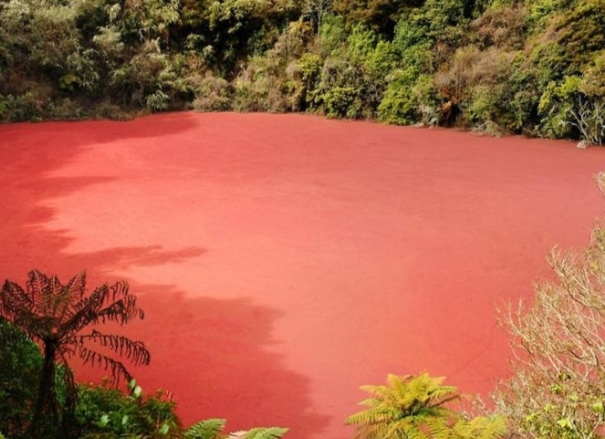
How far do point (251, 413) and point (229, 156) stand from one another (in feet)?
31.9

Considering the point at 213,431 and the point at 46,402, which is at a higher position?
the point at 46,402

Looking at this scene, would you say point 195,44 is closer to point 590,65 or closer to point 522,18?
point 522,18

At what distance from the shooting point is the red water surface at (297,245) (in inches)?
219

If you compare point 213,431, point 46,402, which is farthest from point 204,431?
point 46,402

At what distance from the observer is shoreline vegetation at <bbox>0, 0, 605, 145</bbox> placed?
1639 centimetres

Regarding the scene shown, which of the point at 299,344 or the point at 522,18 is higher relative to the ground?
the point at 522,18

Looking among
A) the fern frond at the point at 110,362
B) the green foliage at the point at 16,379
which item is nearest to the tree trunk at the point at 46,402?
the green foliage at the point at 16,379

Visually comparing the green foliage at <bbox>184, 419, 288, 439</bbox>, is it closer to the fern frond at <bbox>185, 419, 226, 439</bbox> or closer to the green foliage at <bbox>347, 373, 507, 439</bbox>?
the fern frond at <bbox>185, 419, 226, 439</bbox>

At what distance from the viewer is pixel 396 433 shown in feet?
11.2

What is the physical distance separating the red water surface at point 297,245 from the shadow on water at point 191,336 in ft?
0.07

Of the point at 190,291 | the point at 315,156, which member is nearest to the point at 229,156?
the point at 315,156

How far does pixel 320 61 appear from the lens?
20.2 metres

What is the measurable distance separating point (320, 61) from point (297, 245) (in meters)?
13.1

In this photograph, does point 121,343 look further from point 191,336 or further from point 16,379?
point 191,336
